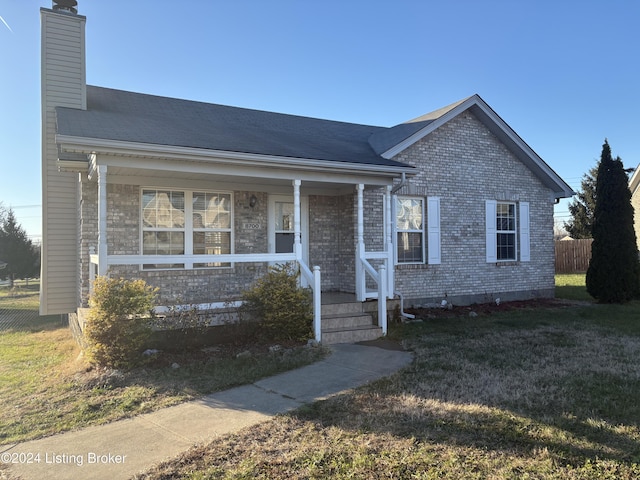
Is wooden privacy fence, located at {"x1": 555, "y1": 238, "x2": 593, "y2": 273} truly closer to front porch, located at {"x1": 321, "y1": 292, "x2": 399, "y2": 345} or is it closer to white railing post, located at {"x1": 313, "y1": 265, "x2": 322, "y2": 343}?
front porch, located at {"x1": 321, "y1": 292, "x2": 399, "y2": 345}

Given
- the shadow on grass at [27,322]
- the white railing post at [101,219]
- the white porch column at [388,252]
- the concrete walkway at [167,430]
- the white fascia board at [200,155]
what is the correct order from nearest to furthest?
the concrete walkway at [167,430]
the white fascia board at [200,155]
the white railing post at [101,219]
the white porch column at [388,252]
the shadow on grass at [27,322]

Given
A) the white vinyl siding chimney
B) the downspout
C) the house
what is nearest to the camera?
the house

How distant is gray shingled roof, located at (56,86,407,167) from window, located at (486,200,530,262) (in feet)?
14.1

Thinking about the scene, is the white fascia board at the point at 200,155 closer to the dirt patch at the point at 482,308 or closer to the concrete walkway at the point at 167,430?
the concrete walkway at the point at 167,430

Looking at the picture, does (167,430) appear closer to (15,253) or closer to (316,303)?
(316,303)

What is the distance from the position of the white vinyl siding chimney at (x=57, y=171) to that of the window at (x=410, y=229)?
24.4ft

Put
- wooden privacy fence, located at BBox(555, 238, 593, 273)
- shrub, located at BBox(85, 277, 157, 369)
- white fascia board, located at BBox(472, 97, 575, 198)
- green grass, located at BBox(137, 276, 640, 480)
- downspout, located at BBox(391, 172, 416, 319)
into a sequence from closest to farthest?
1. green grass, located at BBox(137, 276, 640, 480)
2. shrub, located at BBox(85, 277, 157, 369)
3. downspout, located at BBox(391, 172, 416, 319)
4. white fascia board, located at BBox(472, 97, 575, 198)
5. wooden privacy fence, located at BBox(555, 238, 593, 273)

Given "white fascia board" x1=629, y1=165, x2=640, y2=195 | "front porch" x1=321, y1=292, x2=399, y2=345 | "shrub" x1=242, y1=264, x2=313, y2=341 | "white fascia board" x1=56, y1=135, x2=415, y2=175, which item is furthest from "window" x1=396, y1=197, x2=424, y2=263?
"white fascia board" x1=629, y1=165, x2=640, y2=195

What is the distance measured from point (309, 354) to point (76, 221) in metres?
6.47

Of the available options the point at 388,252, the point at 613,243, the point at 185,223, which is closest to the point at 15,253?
the point at 185,223

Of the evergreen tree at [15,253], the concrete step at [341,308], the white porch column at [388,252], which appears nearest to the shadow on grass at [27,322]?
the concrete step at [341,308]

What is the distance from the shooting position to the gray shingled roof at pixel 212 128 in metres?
7.38

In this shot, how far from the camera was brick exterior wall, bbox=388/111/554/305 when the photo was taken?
452 inches

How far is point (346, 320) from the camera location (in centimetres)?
823
